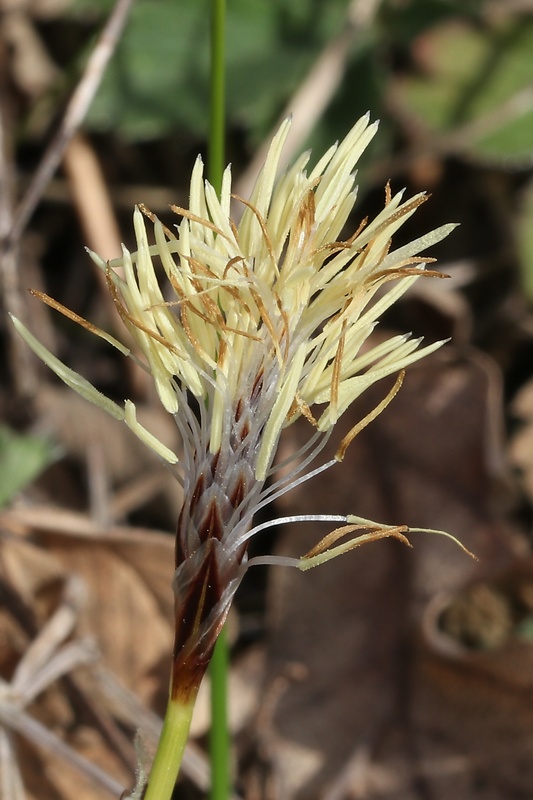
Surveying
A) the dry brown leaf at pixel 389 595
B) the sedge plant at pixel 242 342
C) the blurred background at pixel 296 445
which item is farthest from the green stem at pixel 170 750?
the dry brown leaf at pixel 389 595

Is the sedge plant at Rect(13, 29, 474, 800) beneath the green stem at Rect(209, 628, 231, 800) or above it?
above

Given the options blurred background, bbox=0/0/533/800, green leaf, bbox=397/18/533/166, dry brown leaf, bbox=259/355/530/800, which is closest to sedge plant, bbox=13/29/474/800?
→ blurred background, bbox=0/0/533/800

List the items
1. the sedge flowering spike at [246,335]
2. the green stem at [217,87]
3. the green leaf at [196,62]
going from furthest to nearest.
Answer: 1. the green leaf at [196,62]
2. the green stem at [217,87]
3. the sedge flowering spike at [246,335]

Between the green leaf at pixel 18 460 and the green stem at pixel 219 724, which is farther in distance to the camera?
the green leaf at pixel 18 460

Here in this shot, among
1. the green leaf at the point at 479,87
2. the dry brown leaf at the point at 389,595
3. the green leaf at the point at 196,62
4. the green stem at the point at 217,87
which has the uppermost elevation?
the green leaf at the point at 196,62

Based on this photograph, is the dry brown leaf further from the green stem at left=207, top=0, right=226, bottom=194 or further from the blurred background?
the green stem at left=207, top=0, right=226, bottom=194

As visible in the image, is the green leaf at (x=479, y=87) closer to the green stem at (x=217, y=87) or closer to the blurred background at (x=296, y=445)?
the blurred background at (x=296, y=445)

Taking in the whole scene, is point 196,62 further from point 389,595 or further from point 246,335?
point 246,335

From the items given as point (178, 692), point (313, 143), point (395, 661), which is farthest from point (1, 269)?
point (178, 692)
